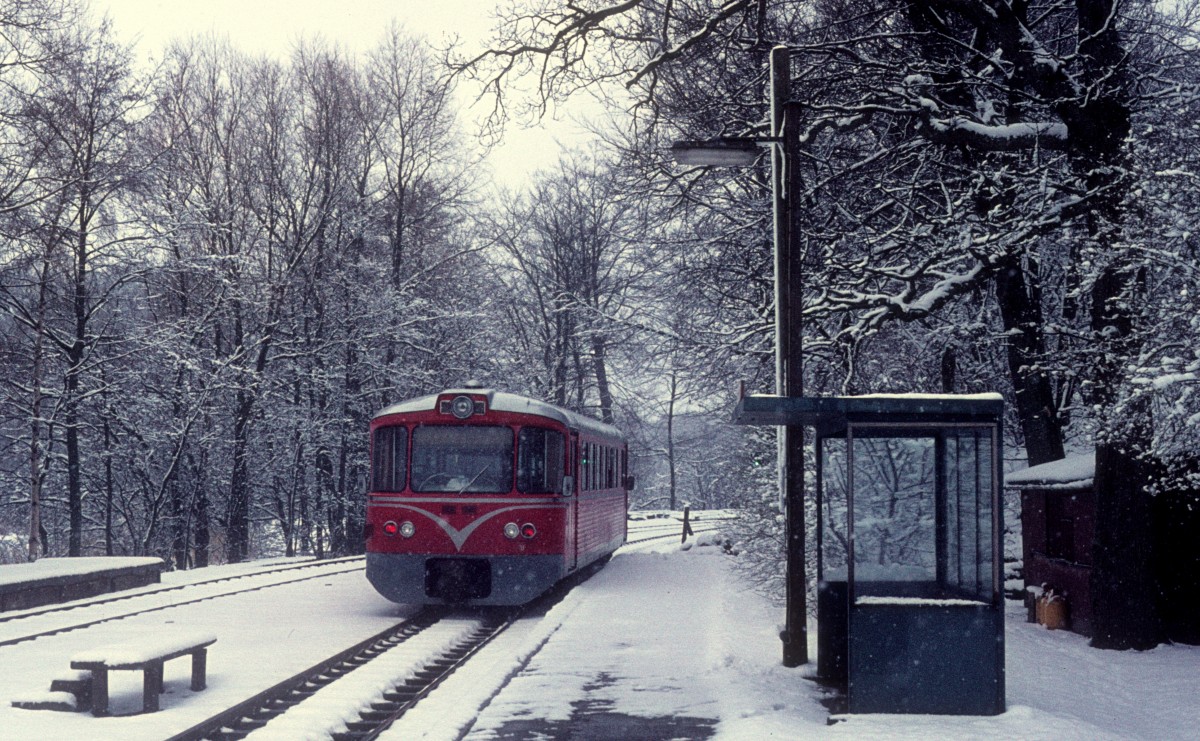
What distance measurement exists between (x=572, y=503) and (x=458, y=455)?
206cm

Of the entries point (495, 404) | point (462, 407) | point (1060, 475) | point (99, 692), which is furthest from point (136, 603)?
point (1060, 475)

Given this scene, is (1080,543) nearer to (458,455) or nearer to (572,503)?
(572,503)

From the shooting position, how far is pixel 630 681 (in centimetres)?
1039

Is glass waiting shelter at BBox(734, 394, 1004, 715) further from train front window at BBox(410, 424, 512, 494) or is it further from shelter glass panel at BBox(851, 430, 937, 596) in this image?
train front window at BBox(410, 424, 512, 494)

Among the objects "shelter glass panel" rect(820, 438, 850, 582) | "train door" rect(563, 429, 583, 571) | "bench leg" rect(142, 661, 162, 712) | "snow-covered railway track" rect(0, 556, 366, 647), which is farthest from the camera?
"train door" rect(563, 429, 583, 571)

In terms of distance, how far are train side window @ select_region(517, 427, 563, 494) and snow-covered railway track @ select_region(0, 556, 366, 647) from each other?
16.0 feet

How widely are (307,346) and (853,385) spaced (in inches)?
796

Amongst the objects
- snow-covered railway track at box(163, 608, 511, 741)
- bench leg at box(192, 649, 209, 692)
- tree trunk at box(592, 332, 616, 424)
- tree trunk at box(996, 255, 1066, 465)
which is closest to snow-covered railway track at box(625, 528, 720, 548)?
tree trunk at box(592, 332, 616, 424)

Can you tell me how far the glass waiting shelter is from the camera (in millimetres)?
8781

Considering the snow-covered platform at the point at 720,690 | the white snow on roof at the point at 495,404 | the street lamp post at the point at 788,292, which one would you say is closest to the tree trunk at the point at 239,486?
the white snow on roof at the point at 495,404

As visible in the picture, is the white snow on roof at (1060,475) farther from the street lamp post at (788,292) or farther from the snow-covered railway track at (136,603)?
the snow-covered railway track at (136,603)

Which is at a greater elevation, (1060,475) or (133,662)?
(1060,475)

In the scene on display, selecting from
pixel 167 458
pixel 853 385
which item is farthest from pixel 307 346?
pixel 853 385

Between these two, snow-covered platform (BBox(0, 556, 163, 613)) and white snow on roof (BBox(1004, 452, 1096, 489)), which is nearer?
white snow on roof (BBox(1004, 452, 1096, 489))
